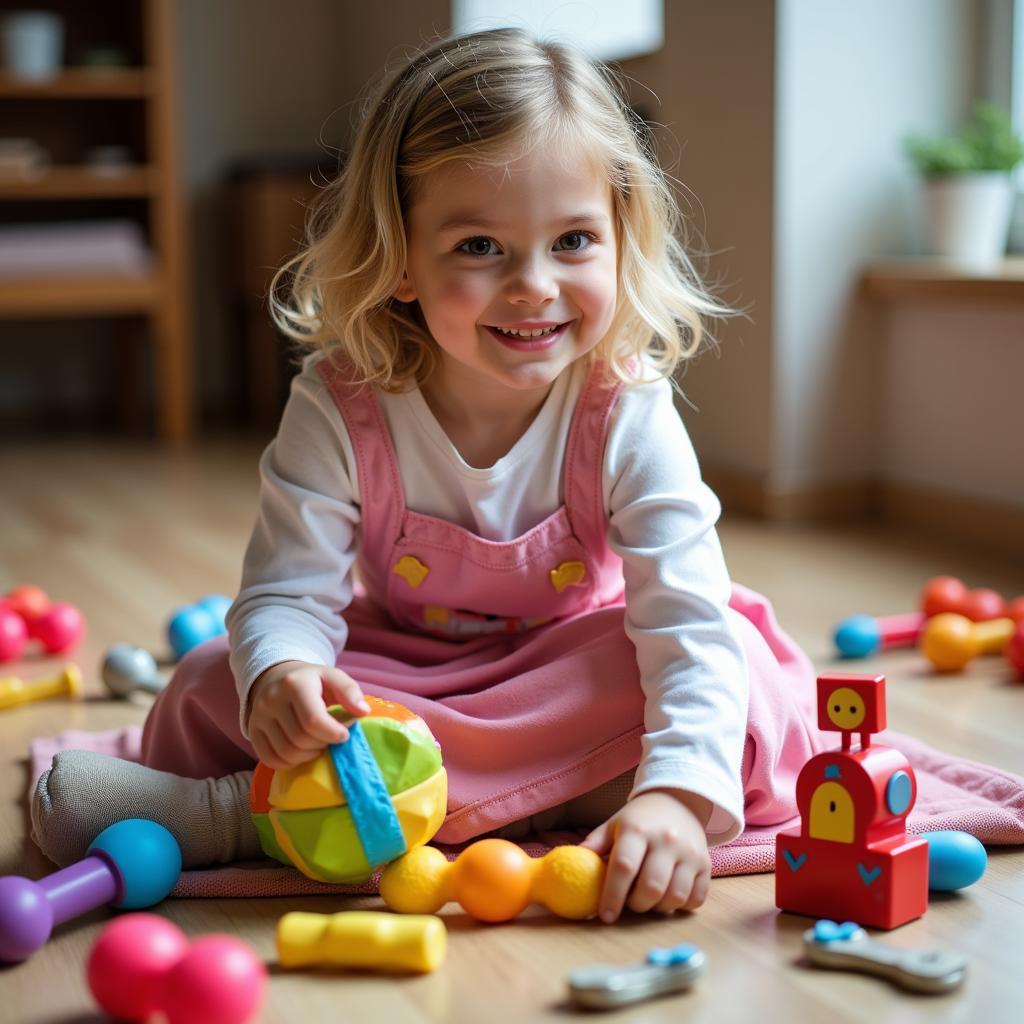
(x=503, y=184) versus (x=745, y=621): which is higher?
(x=503, y=184)

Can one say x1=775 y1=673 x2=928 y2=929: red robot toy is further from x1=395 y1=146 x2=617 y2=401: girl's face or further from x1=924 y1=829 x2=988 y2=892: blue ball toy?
x1=395 y1=146 x2=617 y2=401: girl's face

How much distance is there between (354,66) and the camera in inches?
158

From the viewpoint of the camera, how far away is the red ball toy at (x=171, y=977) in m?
0.72

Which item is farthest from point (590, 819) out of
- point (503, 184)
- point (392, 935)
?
point (503, 184)

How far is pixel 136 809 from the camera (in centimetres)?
98

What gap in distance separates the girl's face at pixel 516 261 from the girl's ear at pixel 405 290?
0.02m

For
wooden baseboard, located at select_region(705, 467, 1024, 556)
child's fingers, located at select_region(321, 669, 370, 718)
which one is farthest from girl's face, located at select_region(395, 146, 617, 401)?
wooden baseboard, located at select_region(705, 467, 1024, 556)

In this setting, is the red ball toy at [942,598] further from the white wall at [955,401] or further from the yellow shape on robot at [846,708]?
the yellow shape on robot at [846,708]

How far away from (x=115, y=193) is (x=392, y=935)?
118 inches

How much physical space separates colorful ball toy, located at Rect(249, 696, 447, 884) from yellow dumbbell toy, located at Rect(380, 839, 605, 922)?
2cm

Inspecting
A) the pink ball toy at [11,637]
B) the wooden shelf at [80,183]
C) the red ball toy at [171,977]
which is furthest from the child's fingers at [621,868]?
the wooden shelf at [80,183]

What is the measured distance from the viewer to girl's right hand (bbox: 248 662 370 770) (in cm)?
88

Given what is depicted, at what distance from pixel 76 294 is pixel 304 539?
8.18 feet

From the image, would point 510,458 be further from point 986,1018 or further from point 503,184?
point 986,1018
